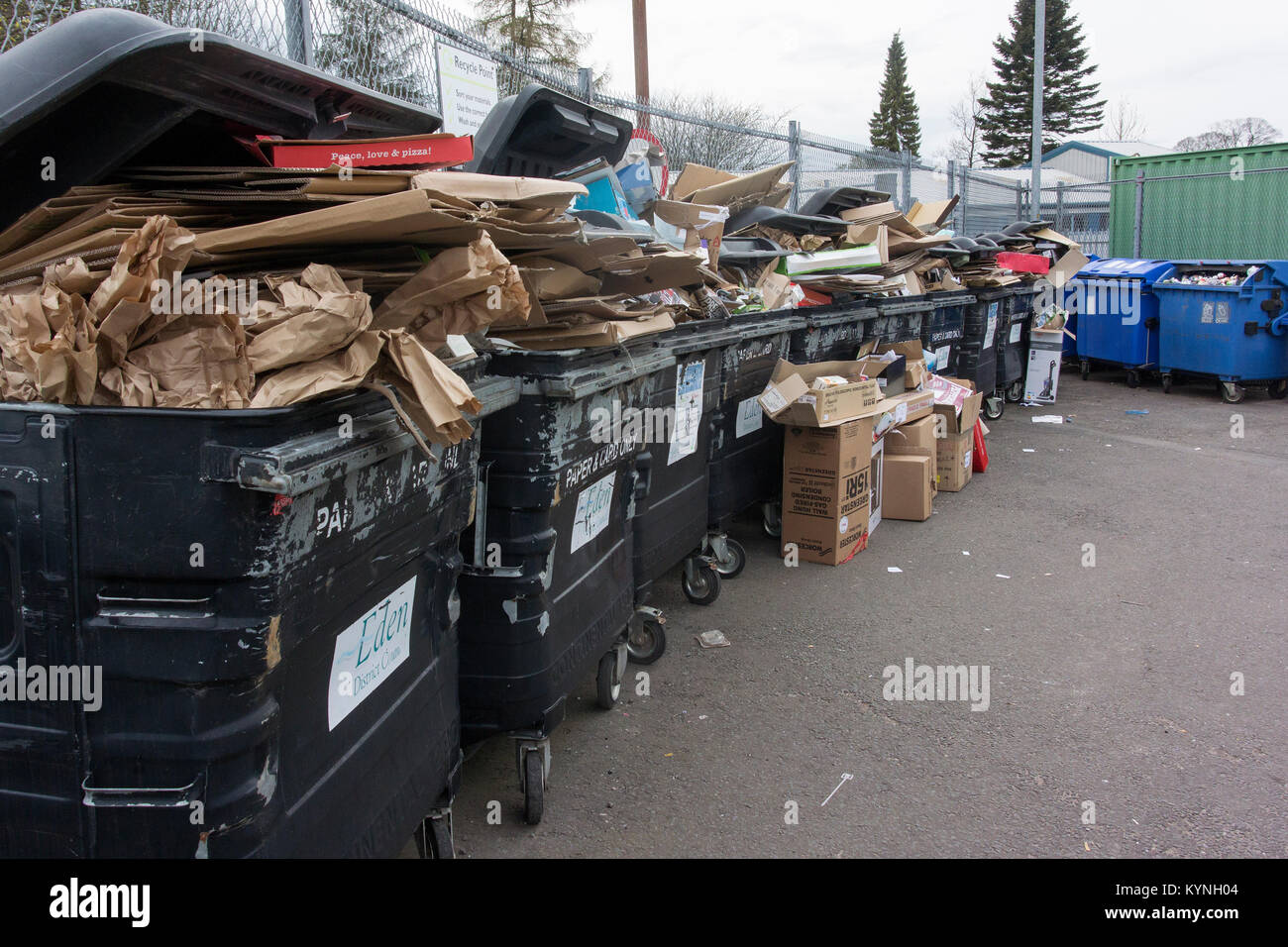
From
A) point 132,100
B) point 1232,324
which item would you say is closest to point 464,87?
point 132,100

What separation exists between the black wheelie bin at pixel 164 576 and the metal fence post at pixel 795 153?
9.77m

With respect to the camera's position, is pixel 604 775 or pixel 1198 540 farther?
pixel 1198 540

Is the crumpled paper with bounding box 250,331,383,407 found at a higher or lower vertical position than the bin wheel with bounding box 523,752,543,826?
higher

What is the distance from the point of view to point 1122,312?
11.9m

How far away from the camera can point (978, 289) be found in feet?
30.9

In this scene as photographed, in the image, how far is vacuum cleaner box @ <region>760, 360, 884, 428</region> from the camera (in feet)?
16.6

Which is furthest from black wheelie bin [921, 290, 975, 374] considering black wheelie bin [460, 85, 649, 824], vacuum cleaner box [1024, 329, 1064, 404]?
black wheelie bin [460, 85, 649, 824]

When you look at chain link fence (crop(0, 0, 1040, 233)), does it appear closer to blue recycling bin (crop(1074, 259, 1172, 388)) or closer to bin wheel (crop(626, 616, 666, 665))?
bin wheel (crop(626, 616, 666, 665))

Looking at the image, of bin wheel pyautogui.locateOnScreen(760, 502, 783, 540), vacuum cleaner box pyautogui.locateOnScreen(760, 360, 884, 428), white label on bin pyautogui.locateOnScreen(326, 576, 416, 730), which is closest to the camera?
white label on bin pyautogui.locateOnScreen(326, 576, 416, 730)

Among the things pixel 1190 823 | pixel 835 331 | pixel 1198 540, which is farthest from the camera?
pixel 835 331

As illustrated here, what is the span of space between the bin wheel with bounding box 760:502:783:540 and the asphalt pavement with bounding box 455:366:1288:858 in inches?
4.6
